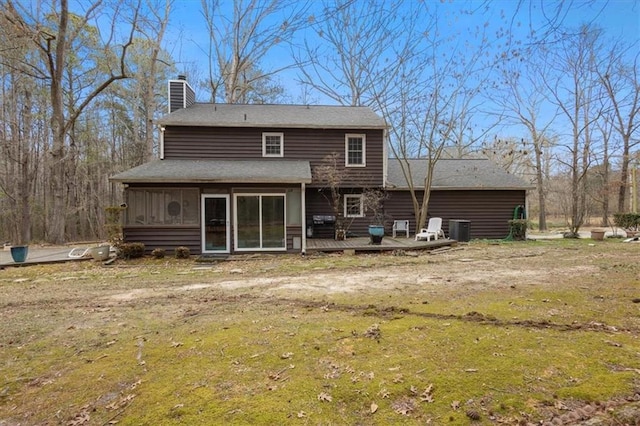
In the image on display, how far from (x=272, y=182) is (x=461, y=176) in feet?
30.2

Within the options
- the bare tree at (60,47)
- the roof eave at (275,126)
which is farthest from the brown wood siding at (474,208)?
the bare tree at (60,47)

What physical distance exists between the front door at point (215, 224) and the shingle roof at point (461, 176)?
22.6 ft

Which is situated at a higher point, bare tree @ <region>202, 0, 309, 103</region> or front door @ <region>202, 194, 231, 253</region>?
bare tree @ <region>202, 0, 309, 103</region>

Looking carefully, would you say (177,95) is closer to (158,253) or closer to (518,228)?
(158,253)

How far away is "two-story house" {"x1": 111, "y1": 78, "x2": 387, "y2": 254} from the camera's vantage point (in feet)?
36.0

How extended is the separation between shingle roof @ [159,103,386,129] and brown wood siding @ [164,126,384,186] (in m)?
0.28

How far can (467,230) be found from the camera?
13.9 metres

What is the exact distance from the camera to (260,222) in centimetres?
1142

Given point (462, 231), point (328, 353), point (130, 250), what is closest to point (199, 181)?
point (130, 250)

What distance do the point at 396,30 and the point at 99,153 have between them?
18.3m

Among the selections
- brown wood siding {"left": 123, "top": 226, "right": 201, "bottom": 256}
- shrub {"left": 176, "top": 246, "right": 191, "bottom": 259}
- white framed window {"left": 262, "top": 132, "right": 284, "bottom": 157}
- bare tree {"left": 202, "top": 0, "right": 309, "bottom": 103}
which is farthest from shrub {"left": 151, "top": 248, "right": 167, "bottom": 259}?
bare tree {"left": 202, "top": 0, "right": 309, "bottom": 103}

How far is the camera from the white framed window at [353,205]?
14.5m

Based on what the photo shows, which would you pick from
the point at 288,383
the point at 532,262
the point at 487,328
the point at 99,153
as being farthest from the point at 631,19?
the point at 99,153

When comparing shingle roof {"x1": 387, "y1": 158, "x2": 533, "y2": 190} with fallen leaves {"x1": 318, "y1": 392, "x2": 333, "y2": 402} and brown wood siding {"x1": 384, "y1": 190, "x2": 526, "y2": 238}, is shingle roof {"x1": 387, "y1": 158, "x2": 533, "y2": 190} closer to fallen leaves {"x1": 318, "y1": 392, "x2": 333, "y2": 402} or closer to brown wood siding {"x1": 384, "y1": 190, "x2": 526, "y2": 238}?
brown wood siding {"x1": 384, "y1": 190, "x2": 526, "y2": 238}
